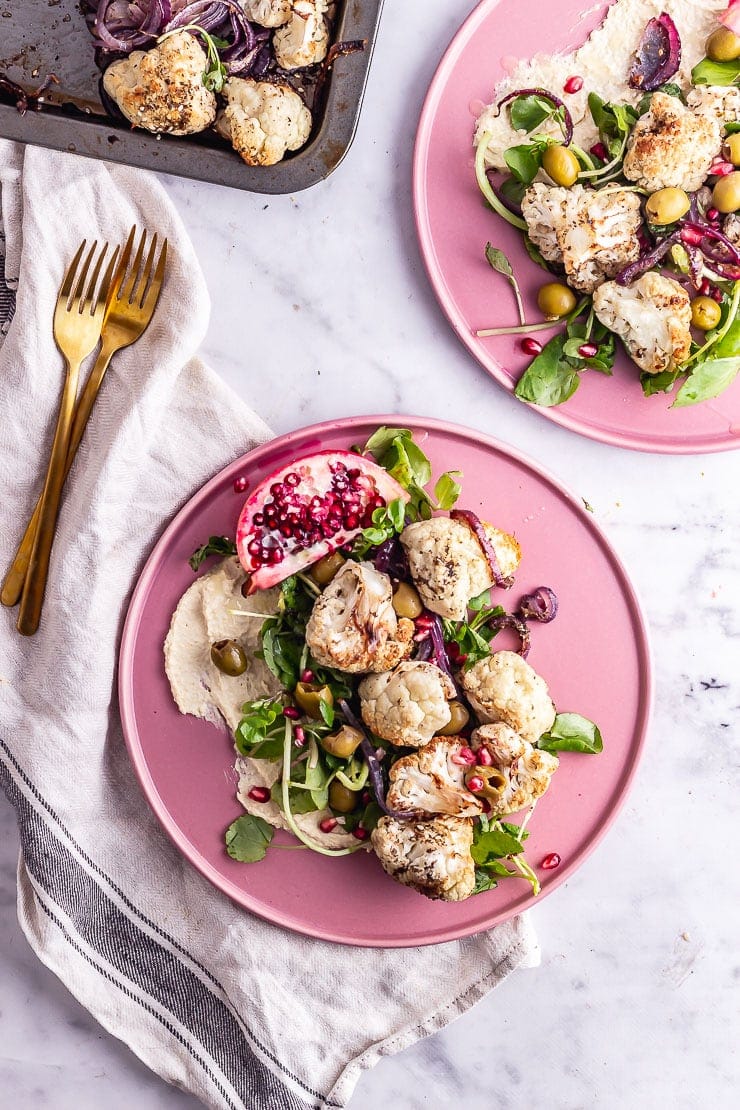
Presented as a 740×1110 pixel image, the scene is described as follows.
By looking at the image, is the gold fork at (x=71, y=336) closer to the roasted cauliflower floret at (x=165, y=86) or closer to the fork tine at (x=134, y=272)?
the fork tine at (x=134, y=272)

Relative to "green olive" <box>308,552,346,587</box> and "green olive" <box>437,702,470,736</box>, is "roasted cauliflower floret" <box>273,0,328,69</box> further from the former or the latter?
"green olive" <box>437,702,470,736</box>

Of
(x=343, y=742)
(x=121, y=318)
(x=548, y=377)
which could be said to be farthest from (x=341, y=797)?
(x=121, y=318)

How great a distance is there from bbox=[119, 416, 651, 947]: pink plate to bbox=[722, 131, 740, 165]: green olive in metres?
1.00

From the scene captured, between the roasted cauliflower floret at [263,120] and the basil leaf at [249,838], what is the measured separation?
1.79m

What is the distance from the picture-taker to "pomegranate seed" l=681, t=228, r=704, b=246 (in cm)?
238

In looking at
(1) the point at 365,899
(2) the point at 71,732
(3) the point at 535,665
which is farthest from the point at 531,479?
(2) the point at 71,732

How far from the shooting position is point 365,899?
8.04 feet

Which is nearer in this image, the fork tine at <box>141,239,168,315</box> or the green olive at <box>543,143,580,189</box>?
the green olive at <box>543,143,580,189</box>

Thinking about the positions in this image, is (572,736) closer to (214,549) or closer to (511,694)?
(511,694)

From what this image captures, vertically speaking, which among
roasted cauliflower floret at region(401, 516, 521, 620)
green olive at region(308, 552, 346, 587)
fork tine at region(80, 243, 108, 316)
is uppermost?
fork tine at region(80, 243, 108, 316)

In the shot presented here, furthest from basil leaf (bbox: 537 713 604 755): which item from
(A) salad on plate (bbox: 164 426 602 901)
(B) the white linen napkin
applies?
(B) the white linen napkin

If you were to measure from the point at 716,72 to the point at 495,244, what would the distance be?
73 centimetres

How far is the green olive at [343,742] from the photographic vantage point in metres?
2.28

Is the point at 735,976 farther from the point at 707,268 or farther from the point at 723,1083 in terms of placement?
the point at 707,268
